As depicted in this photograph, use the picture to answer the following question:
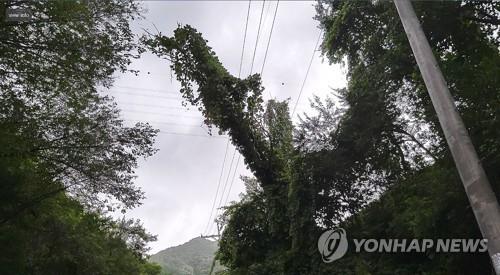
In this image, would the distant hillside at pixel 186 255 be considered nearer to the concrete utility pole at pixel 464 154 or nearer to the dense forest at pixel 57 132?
the dense forest at pixel 57 132

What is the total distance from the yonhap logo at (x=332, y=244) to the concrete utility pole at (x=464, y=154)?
32.4 ft

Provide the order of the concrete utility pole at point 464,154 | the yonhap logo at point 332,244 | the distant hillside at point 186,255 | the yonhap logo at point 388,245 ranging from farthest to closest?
1. the distant hillside at point 186,255
2. the yonhap logo at point 332,244
3. the yonhap logo at point 388,245
4. the concrete utility pole at point 464,154

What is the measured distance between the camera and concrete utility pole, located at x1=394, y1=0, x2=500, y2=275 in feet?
10.1

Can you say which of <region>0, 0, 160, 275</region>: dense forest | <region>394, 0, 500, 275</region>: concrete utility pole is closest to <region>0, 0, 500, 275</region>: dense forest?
<region>0, 0, 160, 275</region>: dense forest

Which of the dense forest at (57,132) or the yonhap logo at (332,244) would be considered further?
the yonhap logo at (332,244)

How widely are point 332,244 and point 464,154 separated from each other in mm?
10414

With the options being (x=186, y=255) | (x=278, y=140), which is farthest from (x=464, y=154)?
(x=186, y=255)

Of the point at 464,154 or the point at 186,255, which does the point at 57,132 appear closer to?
the point at 464,154

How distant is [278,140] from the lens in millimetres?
17406

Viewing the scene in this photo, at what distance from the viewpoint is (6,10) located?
24.3 ft

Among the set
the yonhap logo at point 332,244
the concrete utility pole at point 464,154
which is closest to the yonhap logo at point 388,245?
the yonhap logo at point 332,244

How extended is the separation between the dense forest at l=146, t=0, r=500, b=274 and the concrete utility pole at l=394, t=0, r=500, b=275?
12.4 feet

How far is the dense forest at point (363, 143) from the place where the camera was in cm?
805

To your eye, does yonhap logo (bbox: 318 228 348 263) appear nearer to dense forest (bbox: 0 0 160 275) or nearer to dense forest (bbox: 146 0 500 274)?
dense forest (bbox: 146 0 500 274)
